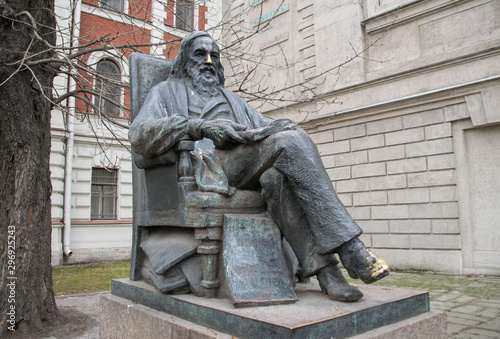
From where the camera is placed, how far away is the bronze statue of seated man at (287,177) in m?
2.04

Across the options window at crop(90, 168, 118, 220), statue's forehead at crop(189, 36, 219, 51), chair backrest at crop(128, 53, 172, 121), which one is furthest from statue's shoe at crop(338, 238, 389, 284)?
window at crop(90, 168, 118, 220)

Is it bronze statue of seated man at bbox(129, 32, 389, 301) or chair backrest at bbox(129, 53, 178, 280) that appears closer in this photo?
bronze statue of seated man at bbox(129, 32, 389, 301)

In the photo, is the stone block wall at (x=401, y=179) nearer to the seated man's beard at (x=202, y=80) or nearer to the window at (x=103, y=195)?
the seated man's beard at (x=202, y=80)

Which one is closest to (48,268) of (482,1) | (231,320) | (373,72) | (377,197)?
(231,320)

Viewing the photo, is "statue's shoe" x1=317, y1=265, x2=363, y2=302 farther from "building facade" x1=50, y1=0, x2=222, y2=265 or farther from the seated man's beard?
"building facade" x1=50, y1=0, x2=222, y2=265

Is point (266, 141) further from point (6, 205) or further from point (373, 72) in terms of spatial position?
point (373, 72)

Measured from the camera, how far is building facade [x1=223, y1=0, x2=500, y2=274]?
7.65 metres

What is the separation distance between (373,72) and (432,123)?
1.93 meters

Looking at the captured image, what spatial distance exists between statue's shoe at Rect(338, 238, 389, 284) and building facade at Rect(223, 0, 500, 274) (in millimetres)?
4882

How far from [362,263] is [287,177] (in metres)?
0.58

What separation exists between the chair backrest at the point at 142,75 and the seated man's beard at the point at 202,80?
0.36 meters

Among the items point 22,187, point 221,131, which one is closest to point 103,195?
point 22,187

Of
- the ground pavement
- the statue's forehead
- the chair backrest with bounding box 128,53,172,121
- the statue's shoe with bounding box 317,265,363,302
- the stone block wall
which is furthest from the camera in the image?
the stone block wall

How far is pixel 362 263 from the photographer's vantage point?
6.47 ft
